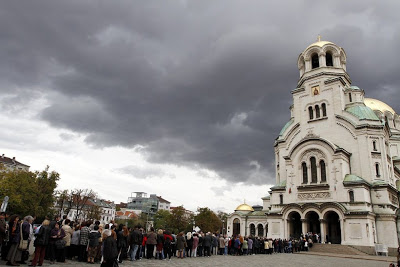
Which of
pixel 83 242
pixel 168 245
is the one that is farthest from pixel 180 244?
pixel 83 242

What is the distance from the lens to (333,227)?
35.4 m

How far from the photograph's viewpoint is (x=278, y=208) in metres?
39.1

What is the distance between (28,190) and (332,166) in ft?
137

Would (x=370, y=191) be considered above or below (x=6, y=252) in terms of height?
above

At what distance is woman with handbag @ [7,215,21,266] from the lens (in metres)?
10.9

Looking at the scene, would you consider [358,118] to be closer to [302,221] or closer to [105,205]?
[302,221]

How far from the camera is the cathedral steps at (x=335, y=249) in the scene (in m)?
29.5

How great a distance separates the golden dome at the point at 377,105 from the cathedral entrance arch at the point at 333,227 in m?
29.2

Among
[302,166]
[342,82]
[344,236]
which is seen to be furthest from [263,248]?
[342,82]

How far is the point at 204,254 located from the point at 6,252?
1329 cm

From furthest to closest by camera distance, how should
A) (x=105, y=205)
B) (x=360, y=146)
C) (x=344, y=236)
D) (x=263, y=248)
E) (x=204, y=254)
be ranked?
(x=105, y=205) → (x=360, y=146) → (x=344, y=236) → (x=263, y=248) → (x=204, y=254)

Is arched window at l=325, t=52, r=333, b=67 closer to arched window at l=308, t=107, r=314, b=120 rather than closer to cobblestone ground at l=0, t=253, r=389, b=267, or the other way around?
arched window at l=308, t=107, r=314, b=120

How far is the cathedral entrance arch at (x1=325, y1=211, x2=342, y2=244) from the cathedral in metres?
0.11

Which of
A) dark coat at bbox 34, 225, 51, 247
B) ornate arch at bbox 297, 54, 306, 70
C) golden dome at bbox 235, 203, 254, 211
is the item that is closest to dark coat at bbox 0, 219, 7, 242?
dark coat at bbox 34, 225, 51, 247
